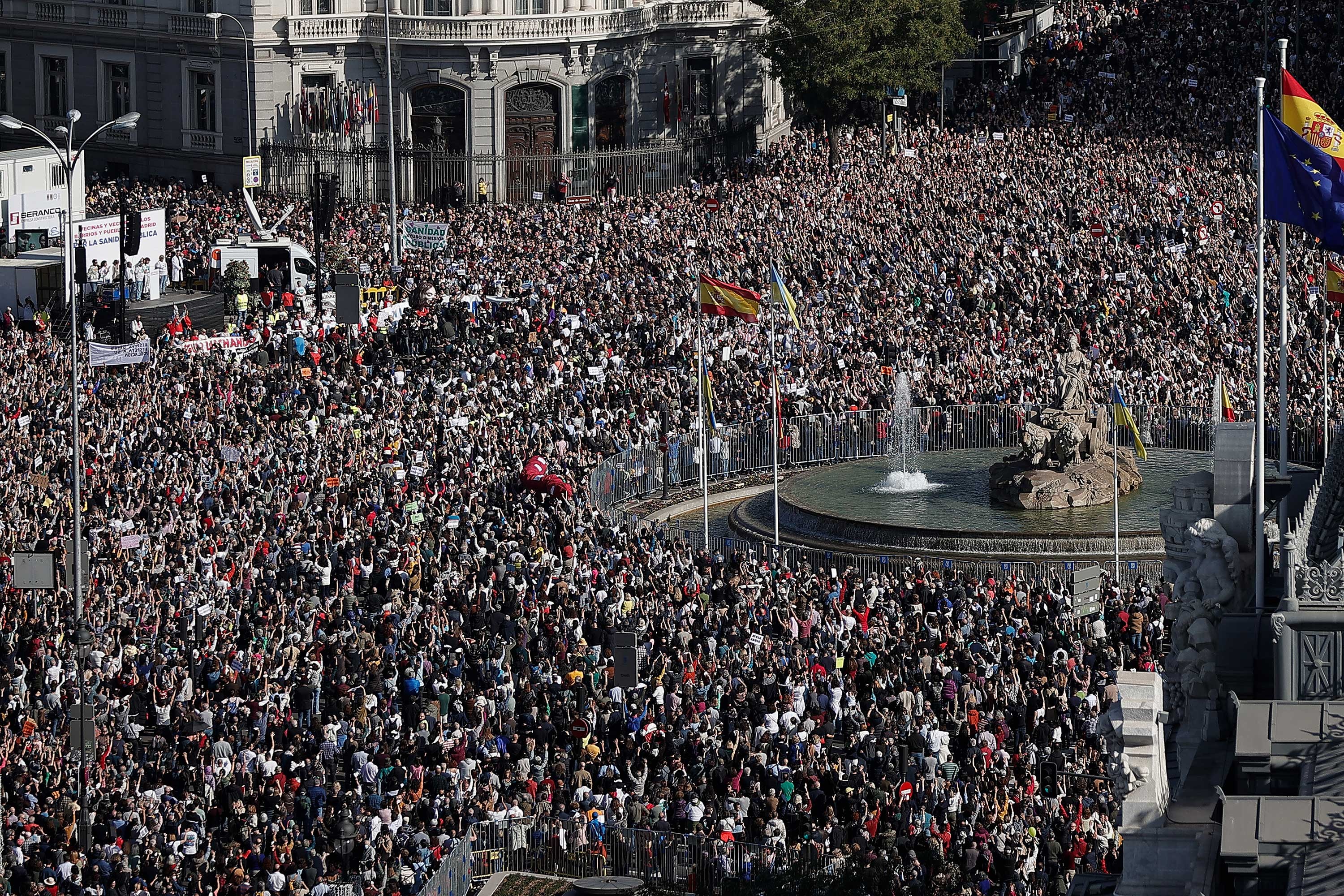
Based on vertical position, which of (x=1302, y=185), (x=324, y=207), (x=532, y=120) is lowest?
(x=324, y=207)

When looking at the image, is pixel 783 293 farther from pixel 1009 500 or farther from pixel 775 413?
pixel 1009 500

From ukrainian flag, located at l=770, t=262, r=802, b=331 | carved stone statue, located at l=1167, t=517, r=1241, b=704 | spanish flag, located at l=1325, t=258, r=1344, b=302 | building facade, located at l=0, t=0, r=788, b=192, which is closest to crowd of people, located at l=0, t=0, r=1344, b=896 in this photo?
carved stone statue, located at l=1167, t=517, r=1241, b=704

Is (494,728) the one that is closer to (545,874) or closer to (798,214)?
(545,874)

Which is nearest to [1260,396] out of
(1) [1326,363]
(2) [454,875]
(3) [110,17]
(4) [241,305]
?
(1) [1326,363]

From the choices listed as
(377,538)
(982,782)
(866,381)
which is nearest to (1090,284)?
(866,381)

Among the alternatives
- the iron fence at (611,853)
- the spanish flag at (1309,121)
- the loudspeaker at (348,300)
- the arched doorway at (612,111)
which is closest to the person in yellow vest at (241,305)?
the loudspeaker at (348,300)

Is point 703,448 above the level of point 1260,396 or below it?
below
